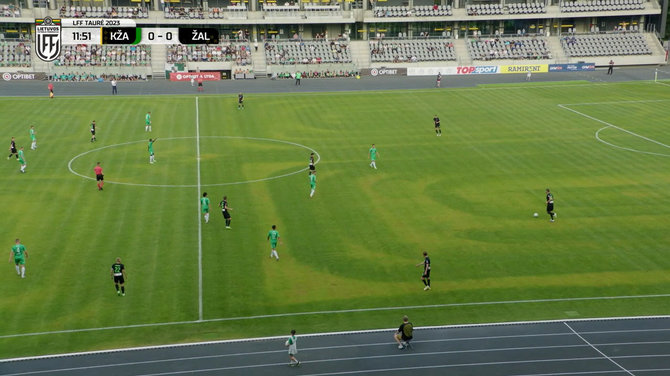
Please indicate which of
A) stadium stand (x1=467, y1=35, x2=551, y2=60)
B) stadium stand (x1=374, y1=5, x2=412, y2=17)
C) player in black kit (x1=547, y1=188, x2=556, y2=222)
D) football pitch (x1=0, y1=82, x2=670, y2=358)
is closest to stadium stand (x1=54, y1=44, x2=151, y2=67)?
football pitch (x1=0, y1=82, x2=670, y2=358)

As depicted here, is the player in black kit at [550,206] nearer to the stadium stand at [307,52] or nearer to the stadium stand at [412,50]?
the stadium stand at [307,52]

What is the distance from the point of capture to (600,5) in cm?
11188

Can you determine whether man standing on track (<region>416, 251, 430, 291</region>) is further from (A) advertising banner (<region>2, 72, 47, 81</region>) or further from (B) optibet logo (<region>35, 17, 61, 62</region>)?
(A) advertising banner (<region>2, 72, 47, 81</region>)

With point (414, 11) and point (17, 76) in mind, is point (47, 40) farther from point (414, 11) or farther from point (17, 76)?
point (414, 11)

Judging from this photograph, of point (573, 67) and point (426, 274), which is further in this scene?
point (573, 67)

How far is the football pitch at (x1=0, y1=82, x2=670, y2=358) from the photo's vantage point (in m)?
29.5

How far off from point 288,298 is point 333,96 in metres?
53.6

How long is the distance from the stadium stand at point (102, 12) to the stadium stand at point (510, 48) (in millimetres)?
46698

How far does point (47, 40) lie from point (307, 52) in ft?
213

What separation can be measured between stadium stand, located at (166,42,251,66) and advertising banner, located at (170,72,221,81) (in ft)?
15.0

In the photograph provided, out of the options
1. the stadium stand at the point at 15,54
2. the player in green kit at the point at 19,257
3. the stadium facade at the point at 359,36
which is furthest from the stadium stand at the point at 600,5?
the player in green kit at the point at 19,257

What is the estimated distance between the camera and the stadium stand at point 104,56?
9619cm

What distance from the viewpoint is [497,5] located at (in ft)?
363

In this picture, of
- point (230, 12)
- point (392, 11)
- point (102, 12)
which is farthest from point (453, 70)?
point (102, 12)
